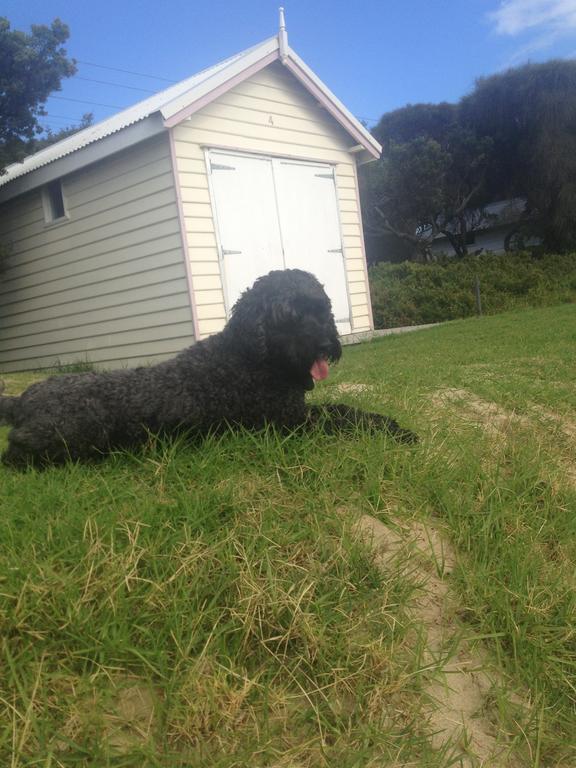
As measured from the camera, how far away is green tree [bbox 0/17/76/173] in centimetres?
990

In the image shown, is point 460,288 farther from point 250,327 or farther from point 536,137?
point 250,327

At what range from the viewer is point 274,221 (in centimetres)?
956

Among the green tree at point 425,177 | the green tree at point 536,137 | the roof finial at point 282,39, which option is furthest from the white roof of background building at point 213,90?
the green tree at point 425,177

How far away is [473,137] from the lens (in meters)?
27.6

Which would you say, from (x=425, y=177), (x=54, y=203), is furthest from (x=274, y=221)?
(x=425, y=177)

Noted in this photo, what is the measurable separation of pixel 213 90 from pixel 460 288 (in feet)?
34.9

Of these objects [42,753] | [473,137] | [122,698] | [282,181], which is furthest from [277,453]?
[473,137]

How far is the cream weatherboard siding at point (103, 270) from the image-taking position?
8.54 metres

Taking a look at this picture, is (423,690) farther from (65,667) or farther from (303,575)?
(65,667)

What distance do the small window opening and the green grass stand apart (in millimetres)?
8663

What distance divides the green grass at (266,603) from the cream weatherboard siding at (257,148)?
19.6ft

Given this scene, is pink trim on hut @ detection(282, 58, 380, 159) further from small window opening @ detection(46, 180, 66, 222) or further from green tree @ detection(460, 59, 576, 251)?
green tree @ detection(460, 59, 576, 251)

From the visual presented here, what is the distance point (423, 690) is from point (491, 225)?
111ft

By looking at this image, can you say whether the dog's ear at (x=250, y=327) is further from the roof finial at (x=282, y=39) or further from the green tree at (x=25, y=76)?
the green tree at (x=25, y=76)
